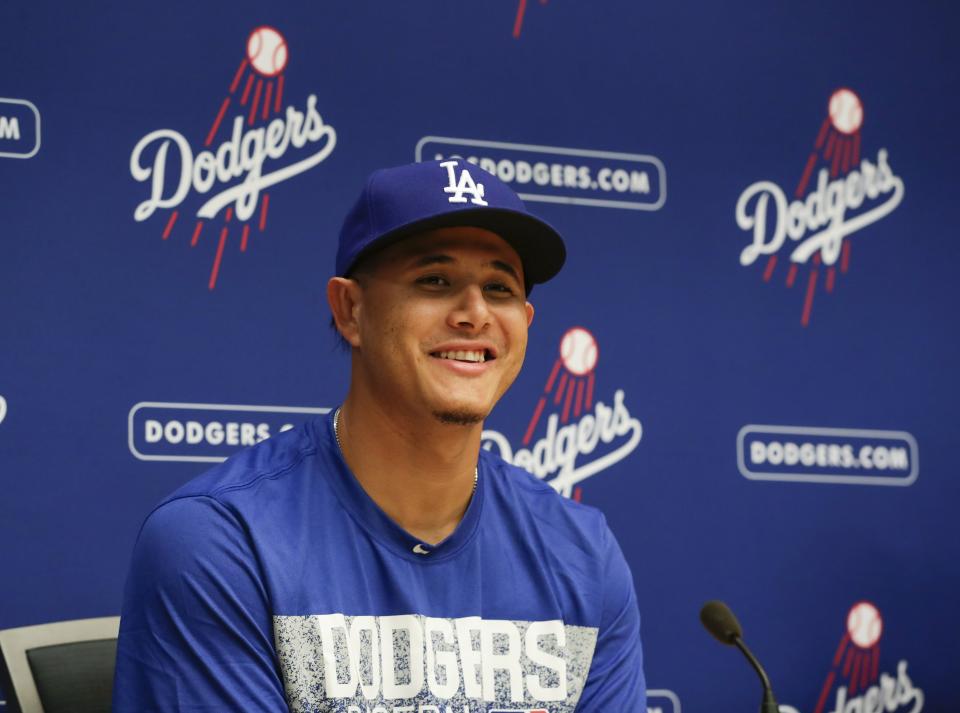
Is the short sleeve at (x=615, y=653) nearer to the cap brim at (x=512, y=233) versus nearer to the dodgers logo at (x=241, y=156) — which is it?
the cap brim at (x=512, y=233)

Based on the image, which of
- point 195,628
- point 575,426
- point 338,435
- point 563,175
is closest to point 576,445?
point 575,426

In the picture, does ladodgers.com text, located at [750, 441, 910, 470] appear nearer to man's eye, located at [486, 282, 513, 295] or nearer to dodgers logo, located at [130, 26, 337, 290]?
dodgers logo, located at [130, 26, 337, 290]

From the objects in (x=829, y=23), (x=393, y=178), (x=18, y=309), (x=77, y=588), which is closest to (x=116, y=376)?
(x=18, y=309)

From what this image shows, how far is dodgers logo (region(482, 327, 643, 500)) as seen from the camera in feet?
9.90

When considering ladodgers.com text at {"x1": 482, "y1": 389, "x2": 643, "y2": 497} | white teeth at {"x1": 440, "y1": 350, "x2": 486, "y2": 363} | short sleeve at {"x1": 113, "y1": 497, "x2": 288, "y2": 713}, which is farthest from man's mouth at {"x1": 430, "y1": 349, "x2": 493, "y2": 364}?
ladodgers.com text at {"x1": 482, "y1": 389, "x2": 643, "y2": 497}

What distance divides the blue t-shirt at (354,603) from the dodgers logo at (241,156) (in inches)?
45.5

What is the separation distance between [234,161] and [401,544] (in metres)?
1.43

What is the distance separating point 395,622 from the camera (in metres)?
1.61

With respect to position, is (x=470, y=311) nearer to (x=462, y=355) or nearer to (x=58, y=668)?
(x=462, y=355)

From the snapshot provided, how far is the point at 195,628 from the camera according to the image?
1498 mm

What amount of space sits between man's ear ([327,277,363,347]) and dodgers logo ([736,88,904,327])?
67.0 inches

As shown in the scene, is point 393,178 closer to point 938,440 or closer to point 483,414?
point 483,414

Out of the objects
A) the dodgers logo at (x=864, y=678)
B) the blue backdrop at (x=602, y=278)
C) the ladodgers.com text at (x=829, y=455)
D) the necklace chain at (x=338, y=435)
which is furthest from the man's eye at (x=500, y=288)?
the dodgers logo at (x=864, y=678)

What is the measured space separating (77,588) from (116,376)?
1.41 ft
